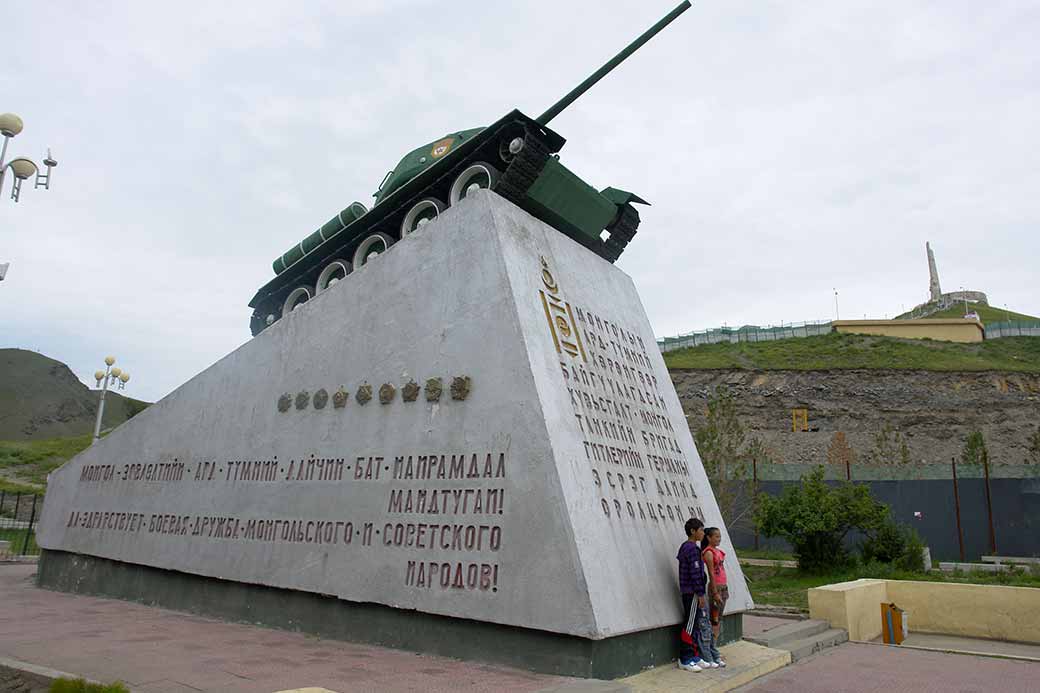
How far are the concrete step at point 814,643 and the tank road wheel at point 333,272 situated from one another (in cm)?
822

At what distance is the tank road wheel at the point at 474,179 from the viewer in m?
9.13

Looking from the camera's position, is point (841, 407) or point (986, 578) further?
point (841, 407)

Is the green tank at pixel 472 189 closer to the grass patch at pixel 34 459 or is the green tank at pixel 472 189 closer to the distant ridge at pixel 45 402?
the grass patch at pixel 34 459

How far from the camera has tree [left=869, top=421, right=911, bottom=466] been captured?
31.9 m

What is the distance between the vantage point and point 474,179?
9.45 meters

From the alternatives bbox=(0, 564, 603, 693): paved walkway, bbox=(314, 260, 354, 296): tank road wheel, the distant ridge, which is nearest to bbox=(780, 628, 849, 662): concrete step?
bbox=(0, 564, 603, 693): paved walkway

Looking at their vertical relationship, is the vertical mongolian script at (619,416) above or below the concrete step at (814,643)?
above

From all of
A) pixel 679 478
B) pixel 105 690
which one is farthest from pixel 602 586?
pixel 105 690

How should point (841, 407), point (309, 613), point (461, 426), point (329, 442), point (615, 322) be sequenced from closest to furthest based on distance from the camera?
1. point (461, 426)
2. point (309, 613)
3. point (329, 442)
4. point (615, 322)
5. point (841, 407)

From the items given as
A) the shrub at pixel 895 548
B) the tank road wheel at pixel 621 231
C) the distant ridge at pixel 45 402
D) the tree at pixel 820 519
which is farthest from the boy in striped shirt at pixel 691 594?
the distant ridge at pixel 45 402

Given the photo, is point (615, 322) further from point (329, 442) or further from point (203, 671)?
point (203, 671)

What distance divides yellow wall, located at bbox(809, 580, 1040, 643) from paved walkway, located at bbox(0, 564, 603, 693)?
5439 mm

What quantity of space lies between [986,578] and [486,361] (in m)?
10.6

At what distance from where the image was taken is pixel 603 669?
489 centimetres
